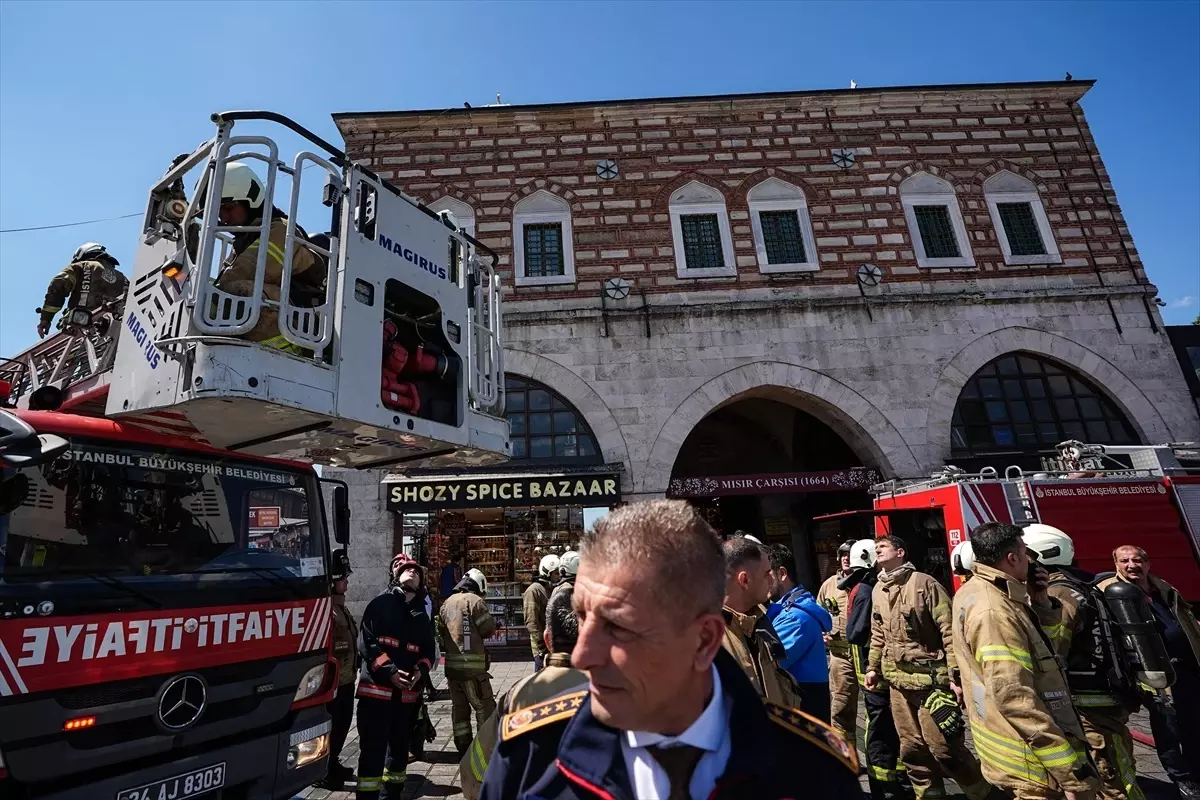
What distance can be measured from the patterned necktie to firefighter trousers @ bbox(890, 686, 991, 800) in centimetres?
386

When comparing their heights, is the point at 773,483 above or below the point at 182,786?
above

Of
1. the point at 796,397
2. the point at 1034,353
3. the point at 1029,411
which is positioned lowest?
the point at 1029,411

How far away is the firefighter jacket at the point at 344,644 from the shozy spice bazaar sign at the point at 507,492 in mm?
4713

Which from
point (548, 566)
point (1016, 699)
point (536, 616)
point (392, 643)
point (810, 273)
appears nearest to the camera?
point (1016, 699)

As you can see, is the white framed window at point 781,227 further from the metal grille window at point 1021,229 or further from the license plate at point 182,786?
the license plate at point 182,786

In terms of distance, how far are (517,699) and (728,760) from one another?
26.1 inches

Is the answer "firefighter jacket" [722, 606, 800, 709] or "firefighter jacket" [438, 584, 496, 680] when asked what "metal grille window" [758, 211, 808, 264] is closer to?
"firefighter jacket" [438, 584, 496, 680]

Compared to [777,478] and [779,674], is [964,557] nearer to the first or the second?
[779,674]

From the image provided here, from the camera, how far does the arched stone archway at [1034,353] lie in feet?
37.8

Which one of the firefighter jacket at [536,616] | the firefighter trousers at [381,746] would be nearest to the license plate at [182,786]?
the firefighter trousers at [381,746]

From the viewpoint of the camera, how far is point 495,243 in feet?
41.1

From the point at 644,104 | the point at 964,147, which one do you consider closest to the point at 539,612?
the point at 644,104

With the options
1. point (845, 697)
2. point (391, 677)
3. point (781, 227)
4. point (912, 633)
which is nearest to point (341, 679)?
point (391, 677)

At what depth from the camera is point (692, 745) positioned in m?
1.28
